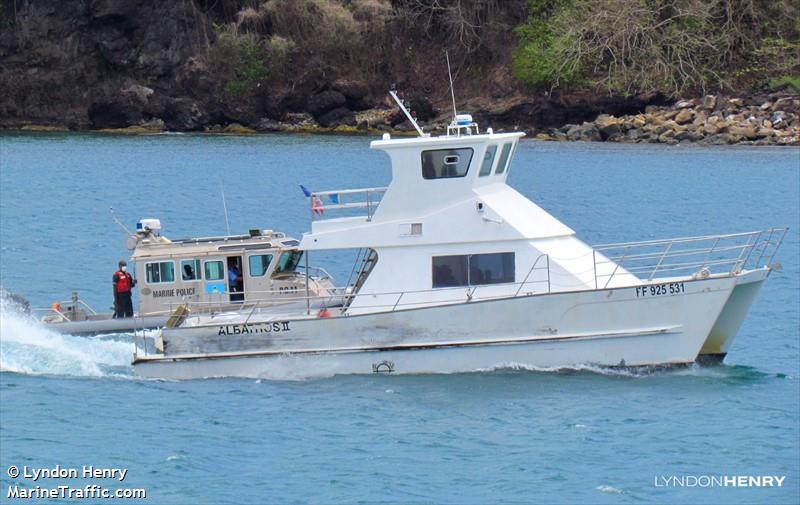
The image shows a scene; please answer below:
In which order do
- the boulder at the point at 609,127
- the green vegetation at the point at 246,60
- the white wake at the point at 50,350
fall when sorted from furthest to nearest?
the green vegetation at the point at 246,60 → the boulder at the point at 609,127 → the white wake at the point at 50,350

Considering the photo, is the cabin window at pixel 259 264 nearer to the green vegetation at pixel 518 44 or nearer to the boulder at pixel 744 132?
the boulder at pixel 744 132

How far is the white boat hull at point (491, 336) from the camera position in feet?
76.5

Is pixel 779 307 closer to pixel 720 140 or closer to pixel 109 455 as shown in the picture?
pixel 109 455

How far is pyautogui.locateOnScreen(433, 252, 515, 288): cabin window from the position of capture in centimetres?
2386

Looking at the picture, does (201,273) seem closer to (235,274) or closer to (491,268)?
(235,274)

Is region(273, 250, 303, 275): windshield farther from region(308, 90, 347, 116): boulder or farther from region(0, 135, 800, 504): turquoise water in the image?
region(308, 90, 347, 116): boulder

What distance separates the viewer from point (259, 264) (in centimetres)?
2817

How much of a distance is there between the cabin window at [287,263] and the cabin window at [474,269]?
5.10m

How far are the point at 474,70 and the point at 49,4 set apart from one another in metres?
27.4

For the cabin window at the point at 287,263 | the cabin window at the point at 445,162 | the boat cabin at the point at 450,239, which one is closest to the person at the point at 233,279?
the cabin window at the point at 287,263

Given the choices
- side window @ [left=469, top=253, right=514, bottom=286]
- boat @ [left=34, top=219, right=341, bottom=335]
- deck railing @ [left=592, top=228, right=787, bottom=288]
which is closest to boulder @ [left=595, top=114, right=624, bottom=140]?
deck railing @ [left=592, top=228, right=787, bottom=288]

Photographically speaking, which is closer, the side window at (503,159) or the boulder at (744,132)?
the side window at (503,159)

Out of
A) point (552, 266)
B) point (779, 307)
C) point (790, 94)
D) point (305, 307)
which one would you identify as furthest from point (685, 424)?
point (790, 94)

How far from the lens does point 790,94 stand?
7625 centimetres
